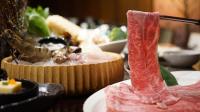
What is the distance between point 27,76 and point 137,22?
527 millimetres

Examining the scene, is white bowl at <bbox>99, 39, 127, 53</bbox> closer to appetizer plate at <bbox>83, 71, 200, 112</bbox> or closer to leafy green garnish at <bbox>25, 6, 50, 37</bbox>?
leafy green garnish at <bbox>25, 6, 50, 37</bbox>

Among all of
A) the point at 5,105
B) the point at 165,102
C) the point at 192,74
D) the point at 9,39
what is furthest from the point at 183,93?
the point at 9,39

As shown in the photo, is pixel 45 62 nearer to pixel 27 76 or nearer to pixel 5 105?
pixel 27 76

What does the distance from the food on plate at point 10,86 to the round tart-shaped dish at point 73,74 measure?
244 mm

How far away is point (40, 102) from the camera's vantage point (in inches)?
44.9

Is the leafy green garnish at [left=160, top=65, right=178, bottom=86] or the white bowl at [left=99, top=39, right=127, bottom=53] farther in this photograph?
the white bowl at [left=99, top=39, right=127, bottom=53]

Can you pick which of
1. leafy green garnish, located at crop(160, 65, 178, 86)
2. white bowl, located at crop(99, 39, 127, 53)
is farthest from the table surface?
white bowl, located at crop(99, 39, 127, 53)

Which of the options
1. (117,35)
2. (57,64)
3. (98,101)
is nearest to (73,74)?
(57,64)

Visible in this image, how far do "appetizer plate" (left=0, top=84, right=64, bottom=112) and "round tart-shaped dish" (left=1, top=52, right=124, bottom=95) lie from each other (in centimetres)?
17

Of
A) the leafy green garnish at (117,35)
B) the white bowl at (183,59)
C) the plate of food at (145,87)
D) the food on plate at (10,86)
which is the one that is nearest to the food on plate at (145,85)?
the plate of food at (145,87)

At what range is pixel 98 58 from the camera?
1.65 m

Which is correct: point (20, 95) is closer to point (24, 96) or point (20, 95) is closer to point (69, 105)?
point (24, 96)

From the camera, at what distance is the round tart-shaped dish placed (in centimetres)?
145

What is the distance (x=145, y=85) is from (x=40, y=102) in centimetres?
31
